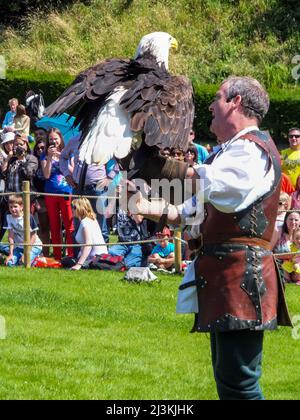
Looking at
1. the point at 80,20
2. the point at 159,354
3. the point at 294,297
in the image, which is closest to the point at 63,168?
the point at 294,297

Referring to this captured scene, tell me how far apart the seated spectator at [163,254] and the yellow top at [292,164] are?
1.86 meters

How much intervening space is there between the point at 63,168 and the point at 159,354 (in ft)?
11.6

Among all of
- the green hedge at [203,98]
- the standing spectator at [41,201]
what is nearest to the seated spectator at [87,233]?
the standing spectator at [41,201]

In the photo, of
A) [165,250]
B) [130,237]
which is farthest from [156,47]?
[130,237]

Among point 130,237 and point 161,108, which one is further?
point 130,237

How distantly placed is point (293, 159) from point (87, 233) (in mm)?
2805

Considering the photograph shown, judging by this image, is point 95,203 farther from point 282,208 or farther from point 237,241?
point 237,241

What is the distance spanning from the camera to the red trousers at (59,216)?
12680 millimetres

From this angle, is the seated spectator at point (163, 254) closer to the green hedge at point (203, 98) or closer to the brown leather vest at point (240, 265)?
the brown leather vest at point (240, 265)

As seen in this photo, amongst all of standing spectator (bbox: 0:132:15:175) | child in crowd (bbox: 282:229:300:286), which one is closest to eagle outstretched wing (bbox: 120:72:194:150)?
child in crowd (bbox: 282:229:300:286)

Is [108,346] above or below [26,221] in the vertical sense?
above

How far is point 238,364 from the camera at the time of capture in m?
5.02

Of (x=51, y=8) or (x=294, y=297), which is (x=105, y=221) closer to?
(x=294, y=297)

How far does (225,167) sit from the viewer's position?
498cm
